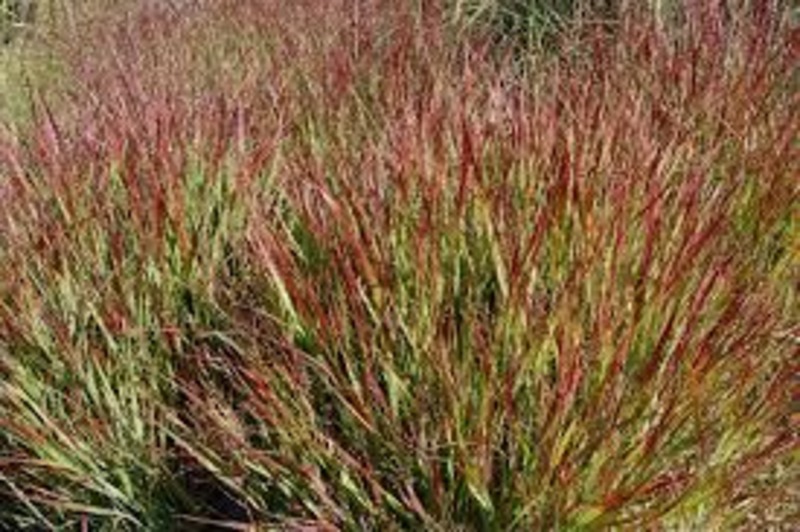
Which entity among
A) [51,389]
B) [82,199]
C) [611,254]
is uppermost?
[611,254]

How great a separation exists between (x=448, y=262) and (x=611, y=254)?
32 cm

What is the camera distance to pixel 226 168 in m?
2.92

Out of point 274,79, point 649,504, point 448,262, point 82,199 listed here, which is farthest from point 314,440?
point 274,79

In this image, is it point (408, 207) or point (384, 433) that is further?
point (408, 207)

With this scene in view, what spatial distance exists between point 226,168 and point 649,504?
4.57 ft

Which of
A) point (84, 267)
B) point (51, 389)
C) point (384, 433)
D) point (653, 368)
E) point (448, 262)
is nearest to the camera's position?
point (653, 368)

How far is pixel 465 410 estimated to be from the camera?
6.72 ft

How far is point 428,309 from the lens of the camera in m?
2.18

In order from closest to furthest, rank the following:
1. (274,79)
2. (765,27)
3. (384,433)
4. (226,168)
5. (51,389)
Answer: (384,433) → (51,389) → (226,168) → (765,27) → (274,79)

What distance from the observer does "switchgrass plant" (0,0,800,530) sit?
6.68 ft

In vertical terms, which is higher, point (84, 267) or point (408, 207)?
point (408, 207)

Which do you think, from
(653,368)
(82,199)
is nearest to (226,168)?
(82,199)

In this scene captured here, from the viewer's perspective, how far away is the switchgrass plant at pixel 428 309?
2035 millimetres

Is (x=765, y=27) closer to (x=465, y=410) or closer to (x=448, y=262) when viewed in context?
(x=448, y=262)
